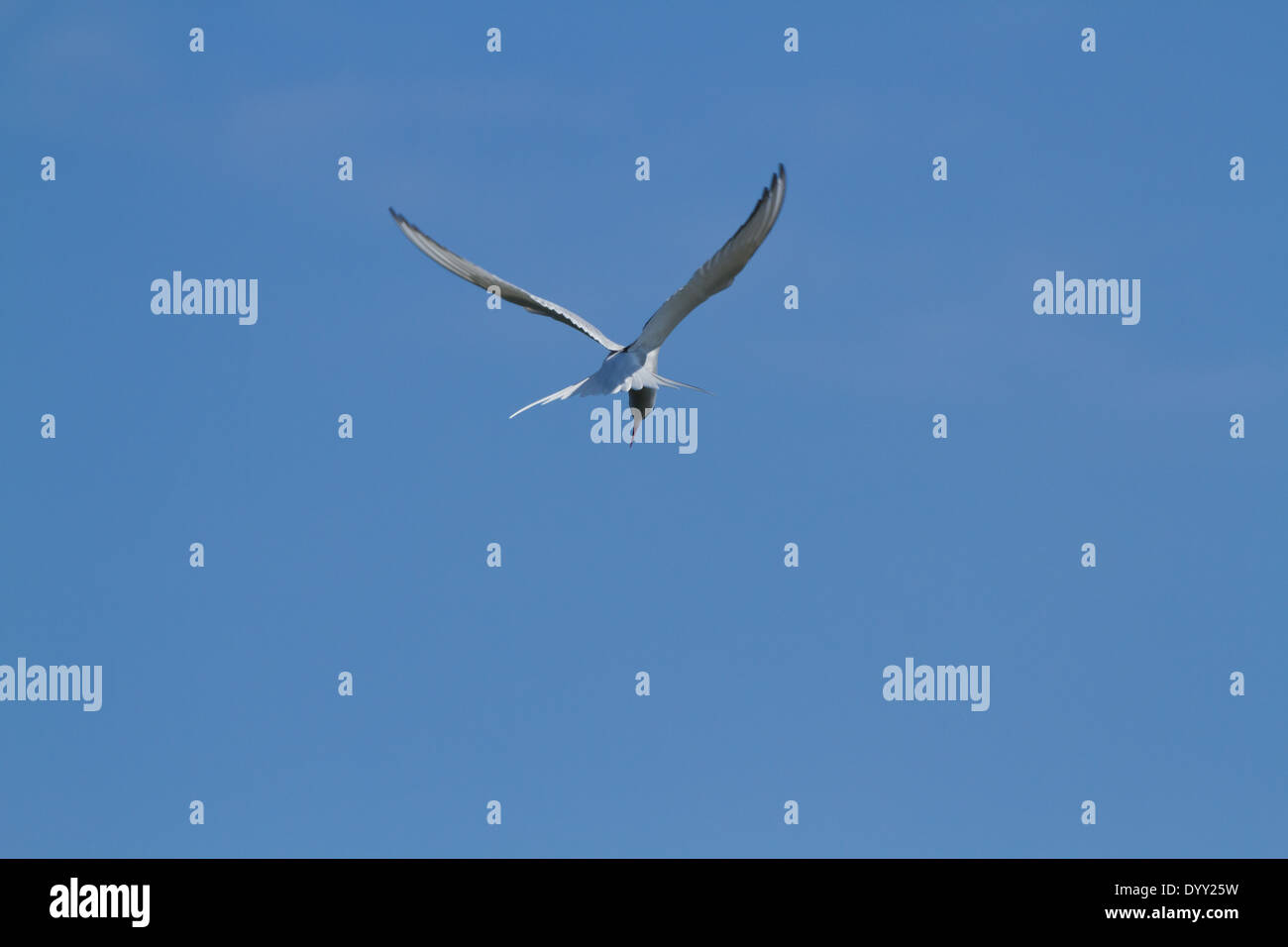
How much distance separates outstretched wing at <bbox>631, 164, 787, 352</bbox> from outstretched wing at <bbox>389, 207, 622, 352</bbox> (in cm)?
172

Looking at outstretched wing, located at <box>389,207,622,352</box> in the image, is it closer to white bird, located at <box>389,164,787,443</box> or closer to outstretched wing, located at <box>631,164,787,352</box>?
white bird, located at <box>389,164,787,443</box>

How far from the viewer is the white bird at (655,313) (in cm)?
2411

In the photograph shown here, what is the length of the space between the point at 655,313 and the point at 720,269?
1.24m

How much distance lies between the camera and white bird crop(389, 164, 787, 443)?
24109 mm

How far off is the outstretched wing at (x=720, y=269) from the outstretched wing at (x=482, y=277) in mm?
1717

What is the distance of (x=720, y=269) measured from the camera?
24938 millimetres

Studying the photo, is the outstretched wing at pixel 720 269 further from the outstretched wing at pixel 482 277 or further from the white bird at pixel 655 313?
the outstretched wing at pixel 482 277

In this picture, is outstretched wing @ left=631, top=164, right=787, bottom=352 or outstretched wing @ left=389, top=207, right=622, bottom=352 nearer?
outstretched wing @ left=631, top=164, right=787, bottom=352

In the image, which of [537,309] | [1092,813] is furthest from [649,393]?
[1092,813]

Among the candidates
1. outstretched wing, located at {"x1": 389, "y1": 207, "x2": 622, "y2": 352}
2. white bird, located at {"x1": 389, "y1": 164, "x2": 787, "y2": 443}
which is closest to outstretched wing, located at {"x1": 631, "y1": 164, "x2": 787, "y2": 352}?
white bird, located at {"x1": 389, "y1": 164, "x2": 787, "y2": 443}

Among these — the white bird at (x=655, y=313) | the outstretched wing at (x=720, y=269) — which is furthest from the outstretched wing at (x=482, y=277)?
the outstretched wing at (x=720, y=269)

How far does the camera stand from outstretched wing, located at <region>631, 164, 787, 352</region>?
77.9 ft

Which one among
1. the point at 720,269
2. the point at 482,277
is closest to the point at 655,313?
the point at 720,269

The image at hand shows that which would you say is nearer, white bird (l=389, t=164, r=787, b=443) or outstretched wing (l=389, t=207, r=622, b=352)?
white bird (l=389, t=164, r=787, b=443)
